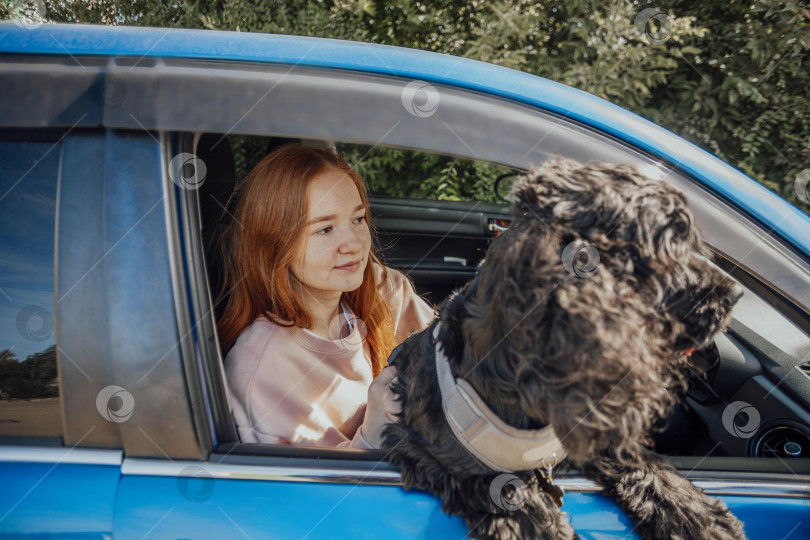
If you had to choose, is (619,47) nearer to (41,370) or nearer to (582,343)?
(582,343)

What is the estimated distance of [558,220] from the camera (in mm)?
1158

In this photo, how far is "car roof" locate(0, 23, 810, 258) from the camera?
128cm

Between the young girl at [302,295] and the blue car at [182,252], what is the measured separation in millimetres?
396

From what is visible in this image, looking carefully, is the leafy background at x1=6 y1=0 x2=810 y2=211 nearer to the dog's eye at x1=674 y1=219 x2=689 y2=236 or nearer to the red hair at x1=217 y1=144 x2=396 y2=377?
the red hair at x1=217 y1=144 x2=396 y2=377

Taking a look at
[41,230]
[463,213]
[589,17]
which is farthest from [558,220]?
[589,17]

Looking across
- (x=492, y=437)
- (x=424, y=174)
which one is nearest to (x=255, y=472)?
(x=492, y=437)

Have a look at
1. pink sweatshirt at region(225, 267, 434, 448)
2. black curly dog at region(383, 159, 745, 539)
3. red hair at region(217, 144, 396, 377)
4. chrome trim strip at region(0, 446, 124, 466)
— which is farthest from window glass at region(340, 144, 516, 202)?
chrome trim strip at region(0, 446, 124, 466)

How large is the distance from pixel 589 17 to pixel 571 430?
416 centimetres

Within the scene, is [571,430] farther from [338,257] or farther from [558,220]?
[338,257]

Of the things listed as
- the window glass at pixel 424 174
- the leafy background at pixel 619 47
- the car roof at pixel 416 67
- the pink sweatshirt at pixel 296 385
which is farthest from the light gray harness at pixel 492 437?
the leafy background at pixel 619 47

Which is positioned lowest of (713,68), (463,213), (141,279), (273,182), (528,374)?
(528,374)

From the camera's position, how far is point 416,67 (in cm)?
133

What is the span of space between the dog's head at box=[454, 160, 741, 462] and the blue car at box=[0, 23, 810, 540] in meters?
0.12

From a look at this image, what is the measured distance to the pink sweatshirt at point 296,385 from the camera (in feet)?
5.34
